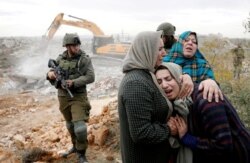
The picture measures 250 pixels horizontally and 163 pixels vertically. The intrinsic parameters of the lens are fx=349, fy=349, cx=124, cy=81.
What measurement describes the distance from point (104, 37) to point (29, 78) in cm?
547

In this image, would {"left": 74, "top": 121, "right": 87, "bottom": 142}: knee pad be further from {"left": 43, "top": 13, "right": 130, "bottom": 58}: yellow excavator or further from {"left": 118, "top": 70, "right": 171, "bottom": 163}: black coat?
{"left": 43, "top": 13, "right": 130, "bottom": 58}: yellow excavator

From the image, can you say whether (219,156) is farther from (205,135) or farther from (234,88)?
(234,88)

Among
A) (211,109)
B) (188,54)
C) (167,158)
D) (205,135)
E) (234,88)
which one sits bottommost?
(234,88)

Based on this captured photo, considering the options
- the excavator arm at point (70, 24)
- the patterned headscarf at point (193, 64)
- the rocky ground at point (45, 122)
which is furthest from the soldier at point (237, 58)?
the excavator arm at point (70, 24)

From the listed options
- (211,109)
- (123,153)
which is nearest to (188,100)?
(211,109)

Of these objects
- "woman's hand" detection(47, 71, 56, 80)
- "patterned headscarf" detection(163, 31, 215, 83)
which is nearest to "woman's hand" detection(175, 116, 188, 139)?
"patterned headscarf" detection(163, 31, 215, 83)

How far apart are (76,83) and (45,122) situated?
516 cm

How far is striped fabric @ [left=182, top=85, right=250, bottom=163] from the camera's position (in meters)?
1.89

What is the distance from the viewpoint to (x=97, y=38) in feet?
66.7

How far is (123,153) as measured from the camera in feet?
7.51

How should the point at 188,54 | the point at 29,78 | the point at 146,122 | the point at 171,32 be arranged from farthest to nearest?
the point at 29,78 < the point at 171,32 < the point at 188,54 < the point at 146,122

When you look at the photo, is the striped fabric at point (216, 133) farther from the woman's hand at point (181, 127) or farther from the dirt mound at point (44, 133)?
the dirt mound at point (44, 133)

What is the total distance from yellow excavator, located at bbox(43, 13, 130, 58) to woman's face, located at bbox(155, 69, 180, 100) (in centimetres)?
1653

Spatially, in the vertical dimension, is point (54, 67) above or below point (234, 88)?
above
